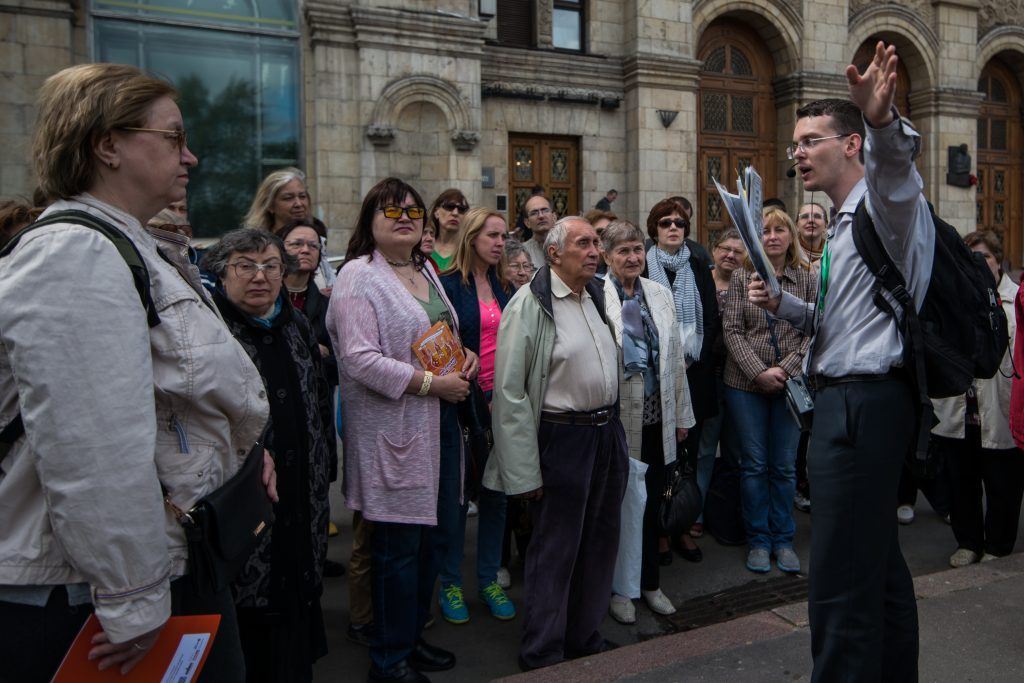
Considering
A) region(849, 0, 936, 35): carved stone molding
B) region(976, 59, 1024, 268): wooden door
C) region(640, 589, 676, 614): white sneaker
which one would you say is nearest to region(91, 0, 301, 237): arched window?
region(640, 589, 676, 614): white sneaker

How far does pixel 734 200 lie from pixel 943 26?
51.5ft

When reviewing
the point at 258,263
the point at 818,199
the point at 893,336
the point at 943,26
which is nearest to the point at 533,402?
the point at 258,263

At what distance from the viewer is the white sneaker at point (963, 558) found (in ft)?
16.5

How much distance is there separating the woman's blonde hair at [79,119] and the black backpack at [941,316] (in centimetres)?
215

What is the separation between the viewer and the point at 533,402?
377 centimetres

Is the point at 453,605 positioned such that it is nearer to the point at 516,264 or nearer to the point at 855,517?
the point at 516,264

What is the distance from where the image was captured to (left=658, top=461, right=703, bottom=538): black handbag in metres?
4.34

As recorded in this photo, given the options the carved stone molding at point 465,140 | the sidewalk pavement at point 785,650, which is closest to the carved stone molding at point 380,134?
the carved stone molding at point 465,140

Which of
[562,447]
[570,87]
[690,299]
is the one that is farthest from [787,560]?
[570,87]

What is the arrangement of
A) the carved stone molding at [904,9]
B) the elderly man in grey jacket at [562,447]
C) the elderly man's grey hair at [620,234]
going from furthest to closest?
the carved stone molding at [904,9] < the elderly man's grey hair at [620,234] < the elderly man in grey jacket at [562,447]

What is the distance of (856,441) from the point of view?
99.5 inches

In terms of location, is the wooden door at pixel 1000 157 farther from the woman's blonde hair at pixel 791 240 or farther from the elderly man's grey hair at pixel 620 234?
the elderly man's grey hair at pixel 620 234

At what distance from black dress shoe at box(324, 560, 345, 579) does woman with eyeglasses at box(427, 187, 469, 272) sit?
2059 mm

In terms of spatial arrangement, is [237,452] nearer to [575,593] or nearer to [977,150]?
[575,593]
